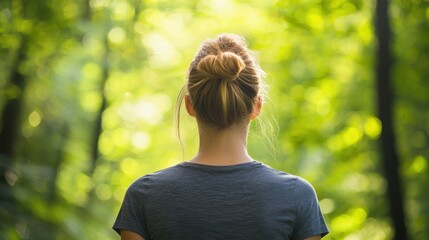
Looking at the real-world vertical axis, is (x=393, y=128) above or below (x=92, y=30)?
below

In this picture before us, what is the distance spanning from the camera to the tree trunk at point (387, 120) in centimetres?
741

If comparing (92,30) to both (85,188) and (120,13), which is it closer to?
(120,13)

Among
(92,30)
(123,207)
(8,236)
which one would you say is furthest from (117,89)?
(123,207)

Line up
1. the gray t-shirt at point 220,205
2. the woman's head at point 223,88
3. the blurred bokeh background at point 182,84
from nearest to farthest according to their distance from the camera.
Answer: the gray t-shirt at point 220,205 < the woman's head at point 223,88 < the blurred bokeh background at point 182,84

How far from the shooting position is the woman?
87.7 inches

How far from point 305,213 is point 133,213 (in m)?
0.56

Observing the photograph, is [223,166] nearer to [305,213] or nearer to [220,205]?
[220,205]

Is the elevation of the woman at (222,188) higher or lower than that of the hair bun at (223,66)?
lower

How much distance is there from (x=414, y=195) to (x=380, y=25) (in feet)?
7.89

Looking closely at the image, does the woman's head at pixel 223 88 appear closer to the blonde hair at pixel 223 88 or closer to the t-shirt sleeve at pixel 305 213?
the blonde hair at pixel 223 88

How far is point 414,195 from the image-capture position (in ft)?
29.1

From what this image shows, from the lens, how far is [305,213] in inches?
90.8

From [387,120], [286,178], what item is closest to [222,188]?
[286,178]

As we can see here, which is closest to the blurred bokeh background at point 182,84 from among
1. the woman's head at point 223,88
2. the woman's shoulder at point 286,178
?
the woman's head at point 223,88
